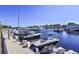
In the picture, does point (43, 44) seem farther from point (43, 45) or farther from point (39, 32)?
point (39, 32)

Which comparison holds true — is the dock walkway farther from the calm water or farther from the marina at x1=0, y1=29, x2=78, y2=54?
the calm water

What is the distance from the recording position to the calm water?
10.5 ft

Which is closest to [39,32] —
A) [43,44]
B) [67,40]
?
[43,44]

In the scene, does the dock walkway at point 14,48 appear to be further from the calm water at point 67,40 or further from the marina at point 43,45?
the calm water at point 67,40

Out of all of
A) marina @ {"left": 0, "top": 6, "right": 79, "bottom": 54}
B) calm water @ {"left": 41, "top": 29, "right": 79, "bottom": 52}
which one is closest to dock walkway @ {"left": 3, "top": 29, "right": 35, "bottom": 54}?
marina @ {"left": 0, "top": 6, "right": 79, "bottom": 54}

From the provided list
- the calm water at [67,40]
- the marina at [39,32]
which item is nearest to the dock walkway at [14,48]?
the marina at [39,32]

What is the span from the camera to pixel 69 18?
126 inches

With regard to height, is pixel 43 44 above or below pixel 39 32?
below

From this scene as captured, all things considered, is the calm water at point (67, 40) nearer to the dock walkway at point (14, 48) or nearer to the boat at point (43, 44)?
the boat at point (43, 44)

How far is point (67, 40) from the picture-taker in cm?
323

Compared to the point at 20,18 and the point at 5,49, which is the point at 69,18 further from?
the point at 5,49

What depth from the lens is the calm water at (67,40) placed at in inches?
126

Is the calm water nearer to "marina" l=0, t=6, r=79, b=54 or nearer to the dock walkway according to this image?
"marina" l=0, t=6, r=79, b=54
